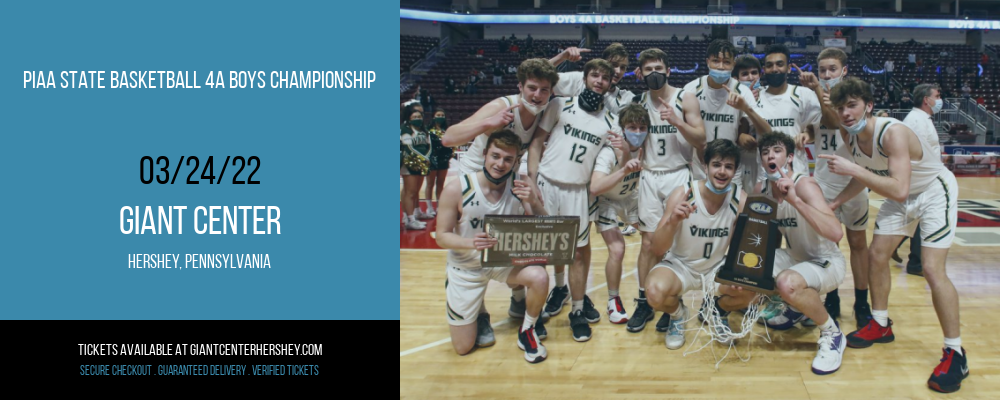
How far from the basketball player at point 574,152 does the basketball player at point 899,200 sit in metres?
1.43

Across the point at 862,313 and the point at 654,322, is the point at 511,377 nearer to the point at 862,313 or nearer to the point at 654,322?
the point at 654,322

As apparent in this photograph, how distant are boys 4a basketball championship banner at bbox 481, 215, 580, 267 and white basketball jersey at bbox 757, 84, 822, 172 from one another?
176cm

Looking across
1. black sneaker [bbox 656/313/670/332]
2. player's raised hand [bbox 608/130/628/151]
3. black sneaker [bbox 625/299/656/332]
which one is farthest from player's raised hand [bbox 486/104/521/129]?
black sneaker [bbox 656/313/670/332]

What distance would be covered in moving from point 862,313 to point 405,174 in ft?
17.7

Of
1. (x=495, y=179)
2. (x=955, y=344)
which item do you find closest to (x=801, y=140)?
(x=955, y=344)

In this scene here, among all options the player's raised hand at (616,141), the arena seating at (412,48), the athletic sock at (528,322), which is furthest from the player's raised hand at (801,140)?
the arena seating at (412,48)

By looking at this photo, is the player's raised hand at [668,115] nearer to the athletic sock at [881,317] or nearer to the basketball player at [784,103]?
the basketball player at [784,103]

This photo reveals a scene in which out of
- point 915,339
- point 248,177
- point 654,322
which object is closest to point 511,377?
point 654,322

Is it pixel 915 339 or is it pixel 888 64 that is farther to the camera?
pixel 888 64

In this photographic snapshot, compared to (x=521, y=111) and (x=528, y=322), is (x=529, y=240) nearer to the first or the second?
(x=528, y=322)

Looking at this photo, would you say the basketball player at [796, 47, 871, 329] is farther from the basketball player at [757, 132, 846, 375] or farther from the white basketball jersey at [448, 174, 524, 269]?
the white basketball jersey at [448, 174, 524, 269]

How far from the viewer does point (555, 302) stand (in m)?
4.98

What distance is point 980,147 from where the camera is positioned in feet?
56.4

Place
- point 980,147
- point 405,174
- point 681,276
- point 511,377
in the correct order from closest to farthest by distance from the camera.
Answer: point 511,377, point 681,276, point 405,174, point 980,147
